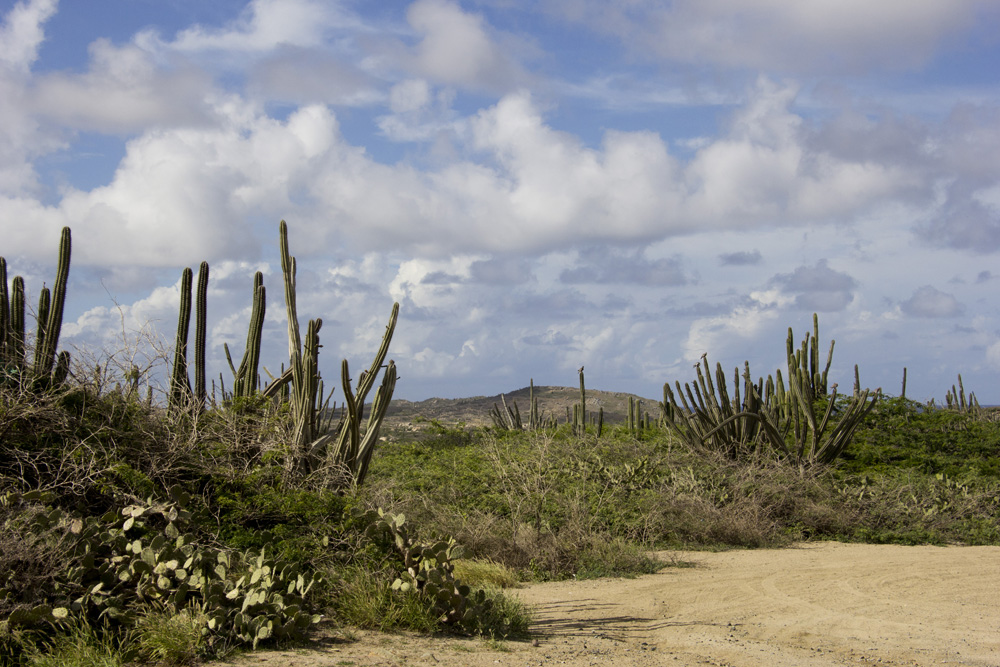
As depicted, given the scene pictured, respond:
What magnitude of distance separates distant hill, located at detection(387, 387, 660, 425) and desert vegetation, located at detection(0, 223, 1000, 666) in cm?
3980

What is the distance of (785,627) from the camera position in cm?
837

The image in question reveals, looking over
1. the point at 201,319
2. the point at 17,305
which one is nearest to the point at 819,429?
the point at 201,319

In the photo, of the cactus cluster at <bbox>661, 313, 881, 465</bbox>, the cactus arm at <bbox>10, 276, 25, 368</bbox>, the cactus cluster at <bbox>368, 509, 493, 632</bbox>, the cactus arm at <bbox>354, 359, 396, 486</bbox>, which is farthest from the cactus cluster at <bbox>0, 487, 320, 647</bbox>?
the cactus cluster at <bbox>661, 313, 881, 465</bbox>

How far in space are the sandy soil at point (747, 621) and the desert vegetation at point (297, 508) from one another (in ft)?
1.41

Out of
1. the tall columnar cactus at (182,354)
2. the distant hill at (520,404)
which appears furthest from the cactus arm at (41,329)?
the distant hill at (520,404)

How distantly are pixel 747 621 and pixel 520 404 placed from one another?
49.9 m

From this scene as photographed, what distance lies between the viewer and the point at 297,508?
8094 mm

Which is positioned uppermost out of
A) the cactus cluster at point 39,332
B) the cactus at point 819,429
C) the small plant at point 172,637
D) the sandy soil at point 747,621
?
the cactus cluster at point 39,332

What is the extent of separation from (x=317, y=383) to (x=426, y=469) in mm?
5474

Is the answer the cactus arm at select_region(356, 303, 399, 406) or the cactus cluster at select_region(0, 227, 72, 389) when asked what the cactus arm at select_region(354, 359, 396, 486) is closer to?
the cactus arm at select_region(356, 303, 399, 406)

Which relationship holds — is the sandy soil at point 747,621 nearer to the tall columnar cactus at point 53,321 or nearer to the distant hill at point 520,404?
the tall columnar cactus at point 53,321

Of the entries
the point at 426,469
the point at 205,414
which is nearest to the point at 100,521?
the point at 205,414

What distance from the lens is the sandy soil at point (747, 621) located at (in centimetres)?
682

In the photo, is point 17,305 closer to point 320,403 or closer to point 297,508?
point 320,403
